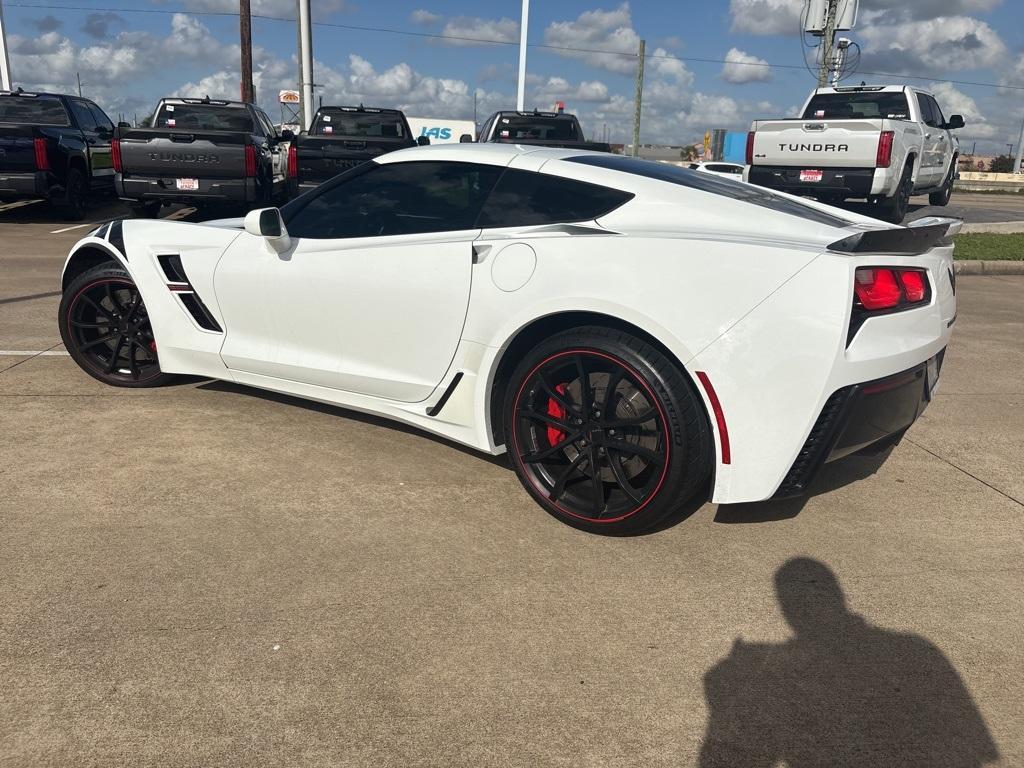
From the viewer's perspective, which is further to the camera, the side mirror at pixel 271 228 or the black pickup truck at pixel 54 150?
the black pickup truck at pixel 54 150

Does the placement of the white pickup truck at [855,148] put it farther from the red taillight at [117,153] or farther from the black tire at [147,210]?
the black tire at [147,210]

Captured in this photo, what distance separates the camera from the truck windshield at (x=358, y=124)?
45.8ft

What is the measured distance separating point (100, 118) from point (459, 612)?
15.7 meters

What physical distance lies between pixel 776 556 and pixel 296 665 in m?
1.77

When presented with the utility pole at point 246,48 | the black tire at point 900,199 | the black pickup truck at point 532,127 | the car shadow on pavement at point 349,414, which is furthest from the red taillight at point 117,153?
the utility pole at point 246,48

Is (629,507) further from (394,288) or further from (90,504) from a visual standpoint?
(90,504)

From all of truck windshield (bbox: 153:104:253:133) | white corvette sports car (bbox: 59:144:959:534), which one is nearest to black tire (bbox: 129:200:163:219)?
truck windshield (bbox: 153:104:253:133)

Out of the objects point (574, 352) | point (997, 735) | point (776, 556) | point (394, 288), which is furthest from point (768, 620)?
point (394, 288)

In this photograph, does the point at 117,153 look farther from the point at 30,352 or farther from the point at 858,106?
the point at 858,106

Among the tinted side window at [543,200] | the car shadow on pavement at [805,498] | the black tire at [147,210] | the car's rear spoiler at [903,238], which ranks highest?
the tinted side window at [543,200]

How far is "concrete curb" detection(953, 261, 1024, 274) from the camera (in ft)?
35.4

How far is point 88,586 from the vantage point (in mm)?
2752

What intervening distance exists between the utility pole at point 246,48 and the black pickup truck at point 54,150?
16.7 metres

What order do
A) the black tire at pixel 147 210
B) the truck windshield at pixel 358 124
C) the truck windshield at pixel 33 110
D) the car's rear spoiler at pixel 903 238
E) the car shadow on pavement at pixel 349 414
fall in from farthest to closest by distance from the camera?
the truck windshield at pixel 358 124, the truck windshield at pixel 33 110, the black tire at pixel 147 210, the car shadow on pavement at pixel 349 414, the car's rear spoiler at pixel 903 238
